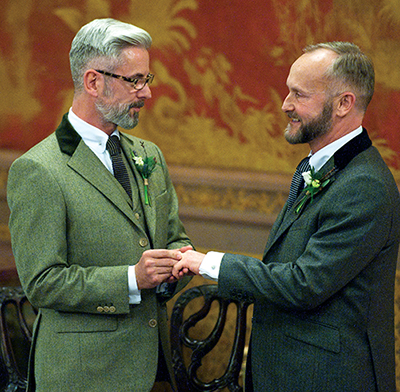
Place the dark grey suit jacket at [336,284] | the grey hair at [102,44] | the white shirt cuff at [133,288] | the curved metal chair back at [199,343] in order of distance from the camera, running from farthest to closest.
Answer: the curved metal chair back at [199,343] < the grey hair at [102,44] < the white shirt cuff at [133,288] < the dark grey suit jacket at [336,284]

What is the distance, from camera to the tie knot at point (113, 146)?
2365 millimetres

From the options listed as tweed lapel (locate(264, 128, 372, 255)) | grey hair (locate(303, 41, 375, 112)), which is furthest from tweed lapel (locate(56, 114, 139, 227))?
grey hair (locate(303, 41, 375, 112))

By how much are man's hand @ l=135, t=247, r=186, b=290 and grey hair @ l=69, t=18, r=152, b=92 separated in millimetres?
782

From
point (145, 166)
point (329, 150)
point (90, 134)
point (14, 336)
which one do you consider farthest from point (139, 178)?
point (14, 336)

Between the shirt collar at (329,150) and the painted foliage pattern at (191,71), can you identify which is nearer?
the shirt collar at (329,150)

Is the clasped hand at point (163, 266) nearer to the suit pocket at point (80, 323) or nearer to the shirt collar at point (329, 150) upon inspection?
the suit pocket at point (80, 323)

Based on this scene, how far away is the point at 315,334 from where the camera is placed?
6.96 ft

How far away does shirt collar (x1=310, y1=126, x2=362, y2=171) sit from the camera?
2.26 meters

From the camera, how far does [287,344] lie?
2.20 m

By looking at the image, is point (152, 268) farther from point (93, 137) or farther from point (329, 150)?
point (329, 150)

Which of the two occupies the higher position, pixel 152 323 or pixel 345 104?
pixel 345 104

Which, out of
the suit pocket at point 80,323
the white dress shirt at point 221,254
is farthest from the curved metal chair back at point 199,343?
the suit pocket at point 80,323

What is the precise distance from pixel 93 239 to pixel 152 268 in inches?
10.5

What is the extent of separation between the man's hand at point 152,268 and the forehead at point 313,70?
89 centimetres
